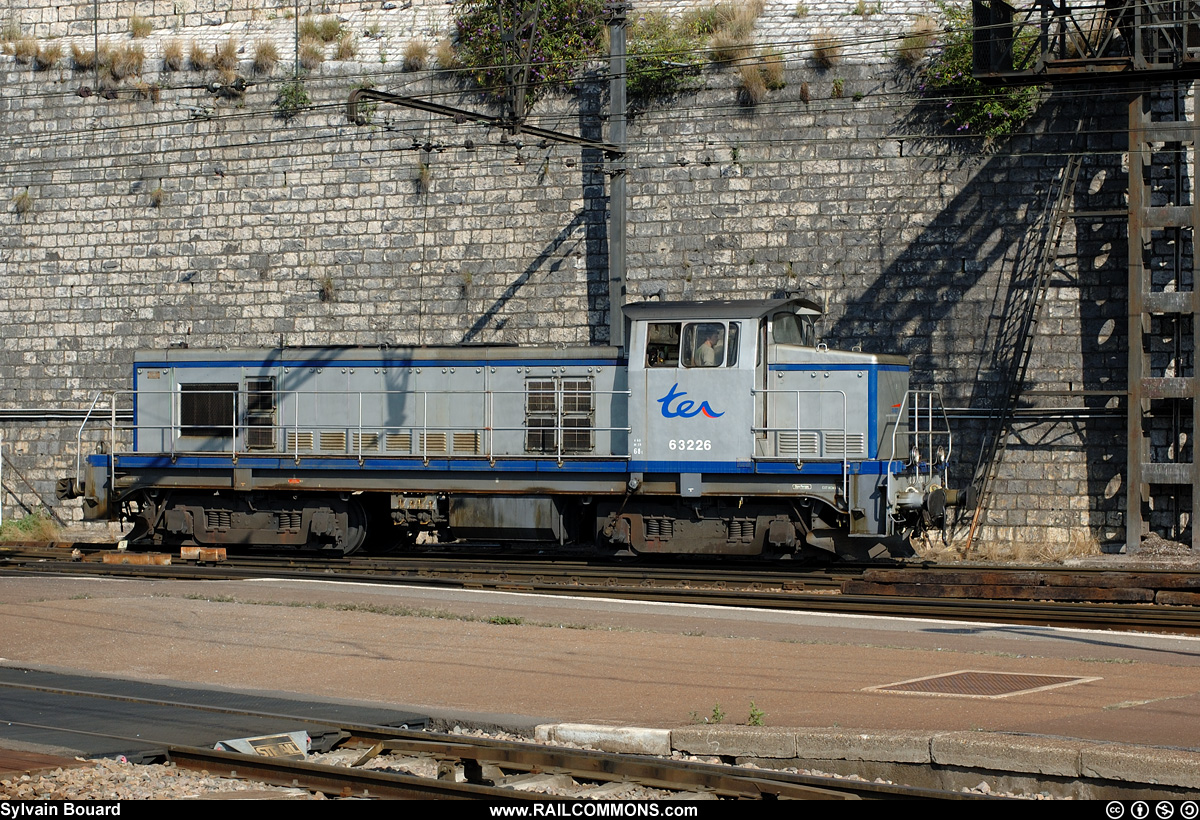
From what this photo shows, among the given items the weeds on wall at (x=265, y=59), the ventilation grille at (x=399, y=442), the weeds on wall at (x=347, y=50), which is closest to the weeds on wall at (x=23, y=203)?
the weeds on wall at (x=265, y=59)

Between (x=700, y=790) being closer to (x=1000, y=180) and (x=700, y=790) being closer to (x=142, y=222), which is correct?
(x=1000, y=180)

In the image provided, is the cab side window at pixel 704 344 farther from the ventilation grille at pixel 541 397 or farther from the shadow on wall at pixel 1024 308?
the shadow on wall at pixel 1024 308

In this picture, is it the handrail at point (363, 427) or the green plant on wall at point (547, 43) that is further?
the green plant on wall at point (547, 43)

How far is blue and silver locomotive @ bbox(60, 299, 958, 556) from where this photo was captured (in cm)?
1631

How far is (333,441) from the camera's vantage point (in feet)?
60.1

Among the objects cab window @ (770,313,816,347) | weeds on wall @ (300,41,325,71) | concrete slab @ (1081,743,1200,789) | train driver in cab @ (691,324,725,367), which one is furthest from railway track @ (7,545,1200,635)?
weeds on wall @ (300,41,325,71)

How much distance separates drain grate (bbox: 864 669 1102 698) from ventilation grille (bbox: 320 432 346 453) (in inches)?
435

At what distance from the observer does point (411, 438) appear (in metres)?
18.0

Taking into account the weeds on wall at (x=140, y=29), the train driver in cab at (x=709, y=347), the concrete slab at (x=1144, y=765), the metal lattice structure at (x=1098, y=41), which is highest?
the weeds on wall at (x=140, y=29)

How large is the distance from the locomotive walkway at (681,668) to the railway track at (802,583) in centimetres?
89

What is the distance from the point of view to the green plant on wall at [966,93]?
19484 millimetres

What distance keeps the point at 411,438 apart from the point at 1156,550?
36.1ft

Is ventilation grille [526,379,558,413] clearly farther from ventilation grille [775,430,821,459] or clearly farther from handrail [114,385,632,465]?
ventilation grille [775,430,821,459]

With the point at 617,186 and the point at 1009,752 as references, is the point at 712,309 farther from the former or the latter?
the point at 1009,752
